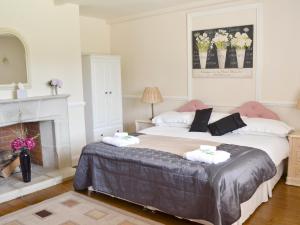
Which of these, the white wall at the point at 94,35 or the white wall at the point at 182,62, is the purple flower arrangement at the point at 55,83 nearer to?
the white wall at the point at 94,35

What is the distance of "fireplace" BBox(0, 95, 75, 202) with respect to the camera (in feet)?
12.0

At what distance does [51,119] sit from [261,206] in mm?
2826

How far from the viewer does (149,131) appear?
13.4 feet

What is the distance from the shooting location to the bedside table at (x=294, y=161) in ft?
11.3

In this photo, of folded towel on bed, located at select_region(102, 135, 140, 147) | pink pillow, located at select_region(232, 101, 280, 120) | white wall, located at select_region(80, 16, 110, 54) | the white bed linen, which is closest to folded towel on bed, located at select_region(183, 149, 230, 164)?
the white bed linen

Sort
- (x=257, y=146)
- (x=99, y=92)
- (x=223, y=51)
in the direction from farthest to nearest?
(x=99, y=92) < (x=223, y=51) < (x=257, y=146)

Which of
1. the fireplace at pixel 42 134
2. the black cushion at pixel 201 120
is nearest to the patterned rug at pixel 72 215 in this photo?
the fireplace at pixel 42 134

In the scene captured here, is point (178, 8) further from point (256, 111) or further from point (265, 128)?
point (265, 128)

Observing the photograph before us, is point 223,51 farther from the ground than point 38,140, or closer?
farther from the ground

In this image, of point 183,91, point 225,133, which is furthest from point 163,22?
point 225,133

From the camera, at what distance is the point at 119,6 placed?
4.55 m

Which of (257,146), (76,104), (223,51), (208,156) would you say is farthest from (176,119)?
(208,156)

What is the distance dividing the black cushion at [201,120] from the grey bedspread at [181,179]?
839 mm

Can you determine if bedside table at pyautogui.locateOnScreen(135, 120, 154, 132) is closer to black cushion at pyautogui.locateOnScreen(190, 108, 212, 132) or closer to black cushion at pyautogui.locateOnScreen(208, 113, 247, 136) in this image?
black cushion at pyautogui.locateOnScreen(190, 108, 212, 132)
